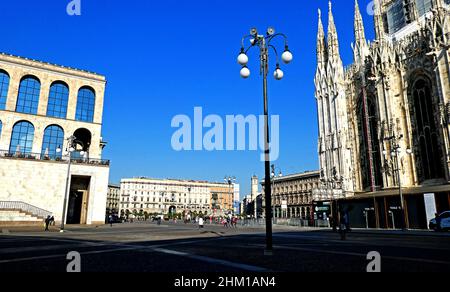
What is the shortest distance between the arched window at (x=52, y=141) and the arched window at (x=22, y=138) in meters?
1.51

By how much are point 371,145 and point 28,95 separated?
4512cm

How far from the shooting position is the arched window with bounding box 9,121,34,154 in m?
37.0

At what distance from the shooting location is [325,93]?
47.2 meters

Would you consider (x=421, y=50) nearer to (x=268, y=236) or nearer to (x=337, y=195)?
(x=337, y=195)

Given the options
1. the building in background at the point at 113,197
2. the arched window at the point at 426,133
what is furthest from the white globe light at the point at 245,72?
the building in background at the point at 113,197

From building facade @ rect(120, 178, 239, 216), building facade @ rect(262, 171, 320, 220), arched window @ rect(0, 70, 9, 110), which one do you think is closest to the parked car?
arched window @ rect(0, 70, 9, 110)

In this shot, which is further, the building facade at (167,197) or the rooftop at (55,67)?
the building facade at (167,197)

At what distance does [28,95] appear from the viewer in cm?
3888

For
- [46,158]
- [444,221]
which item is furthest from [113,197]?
[444,221]

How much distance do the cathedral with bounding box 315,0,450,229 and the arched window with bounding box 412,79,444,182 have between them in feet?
0.33

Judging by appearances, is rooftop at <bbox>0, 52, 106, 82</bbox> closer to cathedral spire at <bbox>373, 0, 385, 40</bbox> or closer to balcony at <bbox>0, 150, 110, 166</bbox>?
balcony at <bbox>0, 150, 110, 166</bbox>

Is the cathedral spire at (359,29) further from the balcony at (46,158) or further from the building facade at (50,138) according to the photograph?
the balcony at (46,158)

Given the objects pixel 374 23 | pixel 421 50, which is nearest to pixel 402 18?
pixel 374 23

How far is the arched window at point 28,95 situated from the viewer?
125 feet
